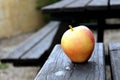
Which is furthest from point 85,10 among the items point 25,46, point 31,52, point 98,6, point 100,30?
point 100,30

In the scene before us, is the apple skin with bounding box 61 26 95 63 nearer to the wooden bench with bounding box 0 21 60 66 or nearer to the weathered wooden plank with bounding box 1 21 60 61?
the wooden bench with bounding box 0 21 60 66

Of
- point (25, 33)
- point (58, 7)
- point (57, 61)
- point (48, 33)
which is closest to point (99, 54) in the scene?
point (57, 61)

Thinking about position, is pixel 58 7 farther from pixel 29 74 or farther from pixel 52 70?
pixel 29 74

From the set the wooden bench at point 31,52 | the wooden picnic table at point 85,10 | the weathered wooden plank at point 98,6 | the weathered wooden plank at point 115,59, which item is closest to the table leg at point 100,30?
Answer: the wooden bench at point 31,52

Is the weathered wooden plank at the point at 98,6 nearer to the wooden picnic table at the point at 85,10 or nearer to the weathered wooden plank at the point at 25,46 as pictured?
the wooden picnic table at the point at 85,10

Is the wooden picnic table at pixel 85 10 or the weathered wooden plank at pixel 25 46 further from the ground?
the wooden picnic table at pixel 85 10

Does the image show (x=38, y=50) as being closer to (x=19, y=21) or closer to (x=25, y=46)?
(x=25, y=46)

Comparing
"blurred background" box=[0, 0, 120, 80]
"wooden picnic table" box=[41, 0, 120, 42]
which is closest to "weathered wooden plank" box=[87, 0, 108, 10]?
"wooden picnic table" box=[41, 0, 120, 42]
